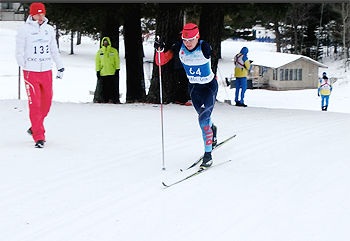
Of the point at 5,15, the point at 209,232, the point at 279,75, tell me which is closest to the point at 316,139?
the point at 209,232

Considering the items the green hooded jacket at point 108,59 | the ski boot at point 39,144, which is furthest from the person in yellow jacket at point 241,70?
the ski boot at point 39,144

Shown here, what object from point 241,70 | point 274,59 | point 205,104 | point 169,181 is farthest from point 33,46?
point 274,59

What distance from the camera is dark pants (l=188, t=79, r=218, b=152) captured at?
7.09 metres

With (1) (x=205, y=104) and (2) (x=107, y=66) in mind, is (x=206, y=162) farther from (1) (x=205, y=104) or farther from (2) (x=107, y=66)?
(2) (x=107, y=66)

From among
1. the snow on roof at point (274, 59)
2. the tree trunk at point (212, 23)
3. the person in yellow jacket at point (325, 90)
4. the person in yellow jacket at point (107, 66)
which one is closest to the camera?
the tree trunk at point (212, 23)

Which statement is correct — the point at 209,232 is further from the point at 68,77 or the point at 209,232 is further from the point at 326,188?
the point at 68,77

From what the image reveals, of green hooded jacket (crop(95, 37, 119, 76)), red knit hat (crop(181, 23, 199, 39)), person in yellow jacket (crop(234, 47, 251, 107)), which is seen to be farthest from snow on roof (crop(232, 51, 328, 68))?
red knit hat (crop(181, 23, 199, 39))

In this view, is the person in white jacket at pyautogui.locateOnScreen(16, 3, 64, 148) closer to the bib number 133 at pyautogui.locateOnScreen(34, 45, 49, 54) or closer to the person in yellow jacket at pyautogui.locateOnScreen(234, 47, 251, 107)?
the bib number 133 at pyautogui.locateOnScreen(34, 45, 49, 54)

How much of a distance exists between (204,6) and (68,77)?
23352 millimetres

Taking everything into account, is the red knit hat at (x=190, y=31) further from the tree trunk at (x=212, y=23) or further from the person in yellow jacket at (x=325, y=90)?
the person in yellow jacket at (x=325, y=90)

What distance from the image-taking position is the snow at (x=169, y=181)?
4.84m

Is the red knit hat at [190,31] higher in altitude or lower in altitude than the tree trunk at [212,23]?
lower

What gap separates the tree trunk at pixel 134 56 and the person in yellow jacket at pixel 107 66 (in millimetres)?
1258

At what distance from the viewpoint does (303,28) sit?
5409 centimetres
